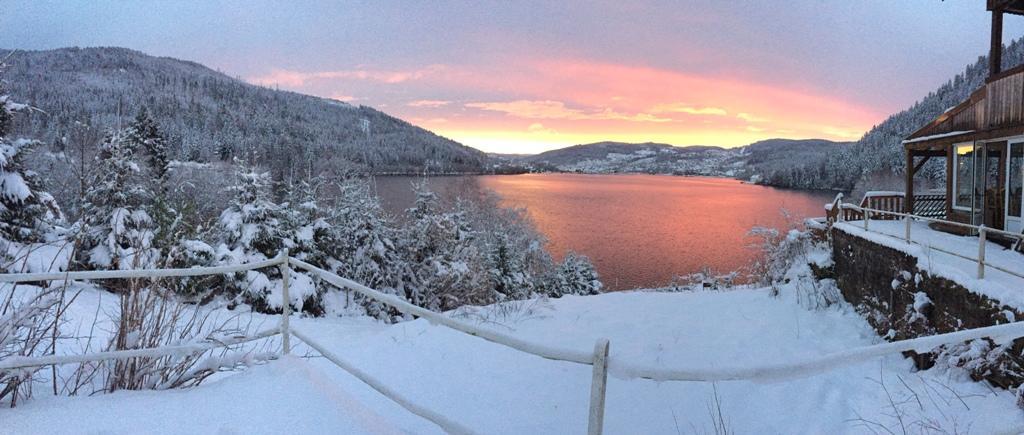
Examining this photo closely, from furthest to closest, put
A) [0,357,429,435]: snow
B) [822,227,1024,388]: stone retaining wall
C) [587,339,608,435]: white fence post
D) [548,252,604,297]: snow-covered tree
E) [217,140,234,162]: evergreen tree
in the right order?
[217,140,234,162]: evergreen tree < [548,252,604,297]: snow-covered tree < [822,227,1024,388]: stone retaining wall < [0,357,429,435]: snow < [587,339,608,435]: white fence post

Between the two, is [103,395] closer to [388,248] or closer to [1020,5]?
[1020,5]

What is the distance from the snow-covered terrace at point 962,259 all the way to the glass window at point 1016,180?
0.77m

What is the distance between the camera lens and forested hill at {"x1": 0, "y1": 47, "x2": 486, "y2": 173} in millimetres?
69062

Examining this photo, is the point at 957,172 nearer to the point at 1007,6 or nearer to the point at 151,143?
the point at 1007,6

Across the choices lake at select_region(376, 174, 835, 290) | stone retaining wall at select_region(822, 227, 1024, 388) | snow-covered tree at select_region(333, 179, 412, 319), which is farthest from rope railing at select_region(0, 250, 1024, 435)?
lake at select_region(376, 174, 835, 290)

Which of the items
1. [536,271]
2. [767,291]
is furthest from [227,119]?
[767,291]

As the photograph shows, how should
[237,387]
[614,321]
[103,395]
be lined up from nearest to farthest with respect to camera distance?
[103,395] < [237,387] < [614,321]

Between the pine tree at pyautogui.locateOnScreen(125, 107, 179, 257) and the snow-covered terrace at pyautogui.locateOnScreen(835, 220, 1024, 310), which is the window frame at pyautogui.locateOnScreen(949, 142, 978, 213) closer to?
the snow-covered terrace at pyautogui.locateOnScreen(835, 220, 1024, 310)

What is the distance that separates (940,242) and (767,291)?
12.8ft

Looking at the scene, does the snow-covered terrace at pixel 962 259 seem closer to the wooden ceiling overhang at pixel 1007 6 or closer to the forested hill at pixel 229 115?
the wooden ceiling overhang at pixel 1007 6

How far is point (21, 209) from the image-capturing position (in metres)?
12.4

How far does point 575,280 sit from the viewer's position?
27.0 m

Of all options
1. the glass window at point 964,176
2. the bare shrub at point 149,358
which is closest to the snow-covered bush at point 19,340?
the bare shrub at point 149,358

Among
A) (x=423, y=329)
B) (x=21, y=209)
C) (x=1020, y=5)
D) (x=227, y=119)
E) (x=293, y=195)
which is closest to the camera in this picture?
(x=423, y=329)
